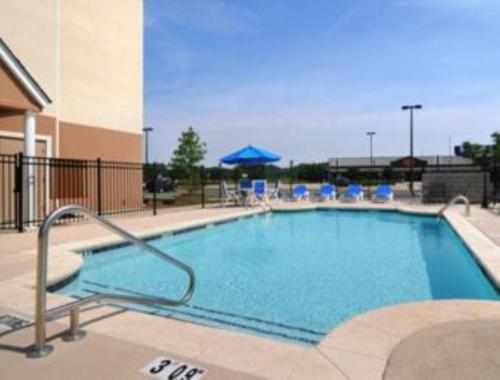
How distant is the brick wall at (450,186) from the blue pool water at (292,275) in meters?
6.96

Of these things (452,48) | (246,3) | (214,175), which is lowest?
(214,175)

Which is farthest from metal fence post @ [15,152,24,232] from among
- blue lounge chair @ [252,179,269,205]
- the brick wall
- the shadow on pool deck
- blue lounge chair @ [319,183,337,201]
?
the brick wall

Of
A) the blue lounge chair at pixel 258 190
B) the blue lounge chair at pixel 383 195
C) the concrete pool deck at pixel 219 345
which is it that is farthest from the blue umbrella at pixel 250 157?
the concrete pool deck at pixel 219 345

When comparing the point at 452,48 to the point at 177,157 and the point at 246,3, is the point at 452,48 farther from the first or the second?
the point at 177,157

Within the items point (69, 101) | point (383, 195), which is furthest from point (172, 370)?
point (383, 195)

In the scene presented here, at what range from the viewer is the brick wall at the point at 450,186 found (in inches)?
733

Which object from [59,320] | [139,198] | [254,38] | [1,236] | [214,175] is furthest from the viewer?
[214,175]

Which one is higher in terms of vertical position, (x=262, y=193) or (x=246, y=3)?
(x=246, y=3)

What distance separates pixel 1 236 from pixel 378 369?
873 centimetres

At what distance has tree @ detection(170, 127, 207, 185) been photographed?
98.2 feet

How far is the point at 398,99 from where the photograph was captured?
94.3 feet

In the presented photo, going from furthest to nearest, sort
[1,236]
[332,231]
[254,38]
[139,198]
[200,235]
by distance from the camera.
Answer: [139,198] < [254,38] < [332,231] < [200,235] < [1,236]

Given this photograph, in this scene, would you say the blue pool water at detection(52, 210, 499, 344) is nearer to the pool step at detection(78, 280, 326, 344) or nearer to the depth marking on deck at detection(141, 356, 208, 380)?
the pool step at detection(78, 280, 326, 344)

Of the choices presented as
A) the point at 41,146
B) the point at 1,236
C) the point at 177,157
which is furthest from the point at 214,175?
the point at 1,236
